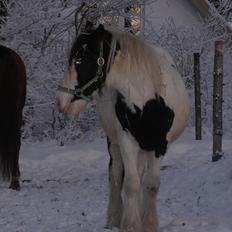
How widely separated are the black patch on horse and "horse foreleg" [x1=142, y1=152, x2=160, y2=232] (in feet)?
0.29

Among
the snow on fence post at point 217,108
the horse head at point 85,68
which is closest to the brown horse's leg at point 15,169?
the snow on fence post at point 217,108

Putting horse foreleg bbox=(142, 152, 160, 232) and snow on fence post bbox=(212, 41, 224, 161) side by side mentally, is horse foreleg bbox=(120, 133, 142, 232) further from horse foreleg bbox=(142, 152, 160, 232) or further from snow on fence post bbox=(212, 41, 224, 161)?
snow on fence post bbox=(212, 41, 224, 161)

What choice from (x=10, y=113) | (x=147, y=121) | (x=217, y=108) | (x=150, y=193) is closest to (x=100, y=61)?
(x=147, y=121)

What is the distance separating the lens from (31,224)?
5367 mm

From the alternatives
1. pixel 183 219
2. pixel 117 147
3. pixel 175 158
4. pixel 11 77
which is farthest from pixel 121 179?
pixel 175 158

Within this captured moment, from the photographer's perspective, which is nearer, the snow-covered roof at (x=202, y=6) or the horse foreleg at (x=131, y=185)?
the horse foreleg at (x=131, y=185)

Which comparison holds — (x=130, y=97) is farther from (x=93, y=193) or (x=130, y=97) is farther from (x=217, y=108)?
(x=217, y=108)

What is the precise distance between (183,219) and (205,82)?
10306 millimetres

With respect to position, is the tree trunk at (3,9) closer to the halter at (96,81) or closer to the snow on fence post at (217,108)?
the snow on fence post at (217,108)

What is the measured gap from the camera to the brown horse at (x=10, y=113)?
7414 millimetres

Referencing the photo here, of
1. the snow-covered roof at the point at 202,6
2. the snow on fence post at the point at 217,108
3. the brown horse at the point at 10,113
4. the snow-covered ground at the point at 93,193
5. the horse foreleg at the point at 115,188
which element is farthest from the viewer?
the snow-covered roof at the point at 202,6

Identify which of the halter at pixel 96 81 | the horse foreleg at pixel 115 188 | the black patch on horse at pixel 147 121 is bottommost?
the horse foreleg at pixel 115 188

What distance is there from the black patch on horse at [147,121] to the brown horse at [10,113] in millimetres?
3217

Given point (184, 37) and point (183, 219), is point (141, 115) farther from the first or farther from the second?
point (184, 37)
